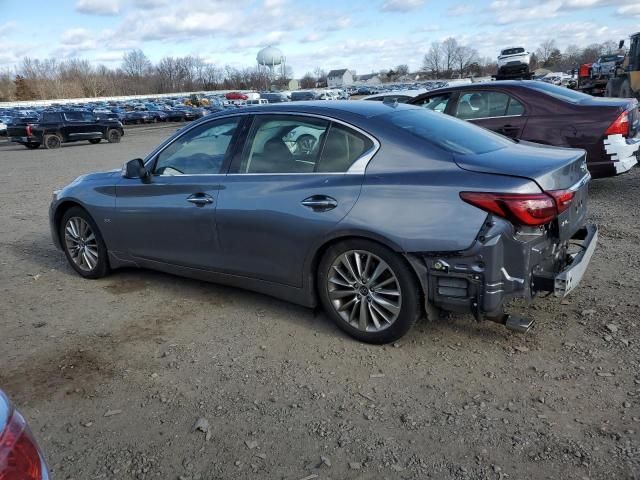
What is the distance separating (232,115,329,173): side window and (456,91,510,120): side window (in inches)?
186

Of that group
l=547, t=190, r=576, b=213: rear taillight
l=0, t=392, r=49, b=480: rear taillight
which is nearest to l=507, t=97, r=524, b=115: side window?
l=547, t=190, r=576, b=213: rear taillight

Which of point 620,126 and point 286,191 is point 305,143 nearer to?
point 286,191

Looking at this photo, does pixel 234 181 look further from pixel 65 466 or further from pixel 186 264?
pixel 65 466

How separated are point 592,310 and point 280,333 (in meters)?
2.35

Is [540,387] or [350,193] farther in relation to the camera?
[350,193]

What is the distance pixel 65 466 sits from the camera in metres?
2.82

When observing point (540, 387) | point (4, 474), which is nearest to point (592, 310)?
point (540, 387)

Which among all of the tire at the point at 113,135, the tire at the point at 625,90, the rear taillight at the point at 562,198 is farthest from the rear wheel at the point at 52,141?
the rear taillight at the point at 562,198

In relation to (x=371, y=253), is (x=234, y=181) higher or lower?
higher

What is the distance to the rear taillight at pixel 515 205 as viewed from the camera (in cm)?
333

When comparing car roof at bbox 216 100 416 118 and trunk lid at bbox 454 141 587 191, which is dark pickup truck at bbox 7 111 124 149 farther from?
trunk lid at bbox 454 141 587 191

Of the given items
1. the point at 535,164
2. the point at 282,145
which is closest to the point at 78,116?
the point at 282,145

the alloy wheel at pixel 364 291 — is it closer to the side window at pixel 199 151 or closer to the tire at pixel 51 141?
the side window at pixel 199 151

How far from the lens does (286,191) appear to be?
4.08 metres
